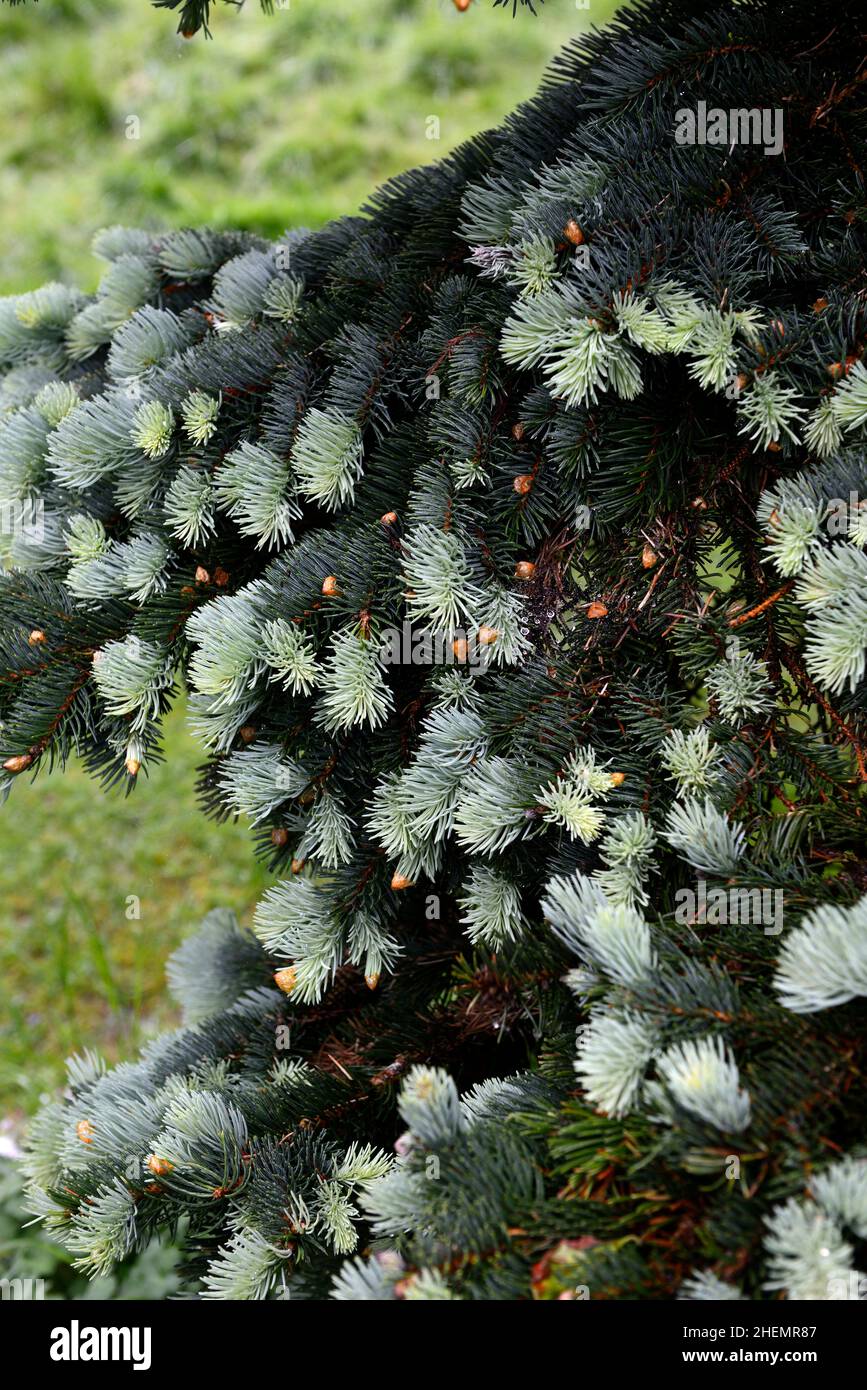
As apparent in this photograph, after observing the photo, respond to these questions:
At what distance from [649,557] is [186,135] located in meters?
5.23

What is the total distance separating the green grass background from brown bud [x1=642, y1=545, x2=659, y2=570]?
2465 mm

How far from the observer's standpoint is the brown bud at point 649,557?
1163mm

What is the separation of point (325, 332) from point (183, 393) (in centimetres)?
20

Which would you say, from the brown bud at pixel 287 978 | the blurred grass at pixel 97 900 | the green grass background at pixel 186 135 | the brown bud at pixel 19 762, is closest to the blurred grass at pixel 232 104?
the green grass background at pixel 186 135

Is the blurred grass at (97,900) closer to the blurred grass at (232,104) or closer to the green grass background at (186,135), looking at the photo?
the green grass background at (186,135)

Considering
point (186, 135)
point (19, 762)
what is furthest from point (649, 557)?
point (186, 135)

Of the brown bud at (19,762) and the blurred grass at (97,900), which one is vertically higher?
the blurred grass at (97,900)

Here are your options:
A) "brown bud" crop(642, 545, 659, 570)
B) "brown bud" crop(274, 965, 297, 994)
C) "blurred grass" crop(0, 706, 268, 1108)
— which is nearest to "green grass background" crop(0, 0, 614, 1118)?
"blurred grass" crop(0, 706, 268, 1108)

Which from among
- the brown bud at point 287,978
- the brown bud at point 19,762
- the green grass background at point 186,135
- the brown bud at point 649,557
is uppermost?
the green grass background at point 186,135

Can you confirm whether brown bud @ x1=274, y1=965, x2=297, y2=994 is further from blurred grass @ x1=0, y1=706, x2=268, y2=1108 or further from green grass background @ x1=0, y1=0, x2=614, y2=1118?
green grass background @ x1=0, y1=0, x2=614, y2=1118

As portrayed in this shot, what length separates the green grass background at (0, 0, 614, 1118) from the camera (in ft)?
11.8

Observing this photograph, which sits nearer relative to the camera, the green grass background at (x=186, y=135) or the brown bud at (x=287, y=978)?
the brown bud at (x=287, y=978)

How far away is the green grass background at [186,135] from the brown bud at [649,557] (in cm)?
246
